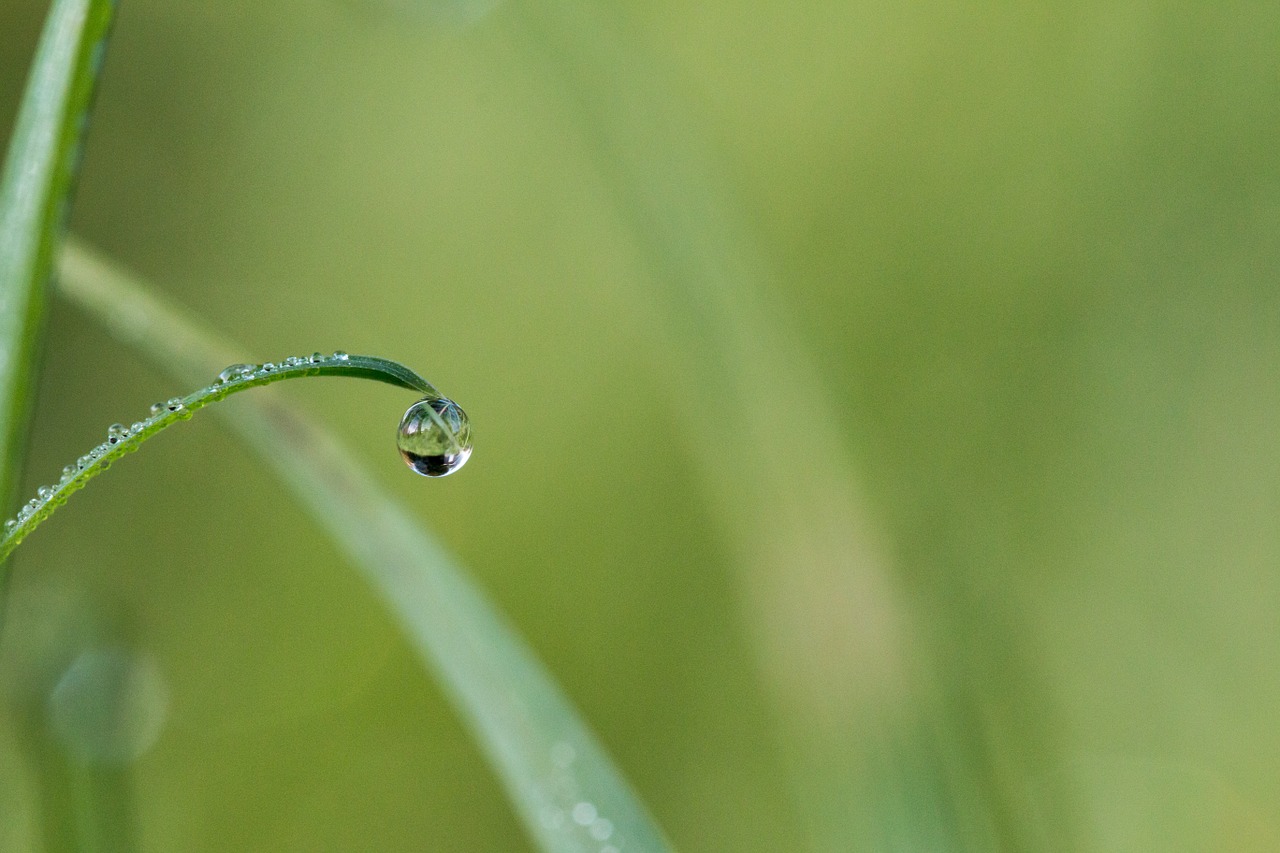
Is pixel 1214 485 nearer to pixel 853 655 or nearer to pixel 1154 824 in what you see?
pixel 1154 824

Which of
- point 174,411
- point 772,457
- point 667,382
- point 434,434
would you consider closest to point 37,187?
point 174,411

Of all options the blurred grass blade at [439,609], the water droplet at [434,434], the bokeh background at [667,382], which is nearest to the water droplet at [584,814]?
the blurred grass blade at [439,609]

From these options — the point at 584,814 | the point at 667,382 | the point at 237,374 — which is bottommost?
the point at 584,814

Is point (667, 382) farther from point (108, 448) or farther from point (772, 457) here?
point (108, 448)

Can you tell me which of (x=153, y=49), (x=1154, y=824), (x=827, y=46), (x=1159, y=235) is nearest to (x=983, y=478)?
(x=1159, y=235)

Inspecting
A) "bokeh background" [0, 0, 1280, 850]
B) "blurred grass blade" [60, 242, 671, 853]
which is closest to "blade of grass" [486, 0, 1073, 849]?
"blurred grass blade" [60, 242, 671, 853]

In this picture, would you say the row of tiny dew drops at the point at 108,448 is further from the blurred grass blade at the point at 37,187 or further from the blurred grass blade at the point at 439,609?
the blurred grass blade at the point at 439,609

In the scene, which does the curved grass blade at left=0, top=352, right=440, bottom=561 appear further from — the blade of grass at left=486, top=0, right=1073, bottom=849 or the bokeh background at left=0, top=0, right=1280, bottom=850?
the bokeh background at left=0, top=0, right=1280, bottom=850
